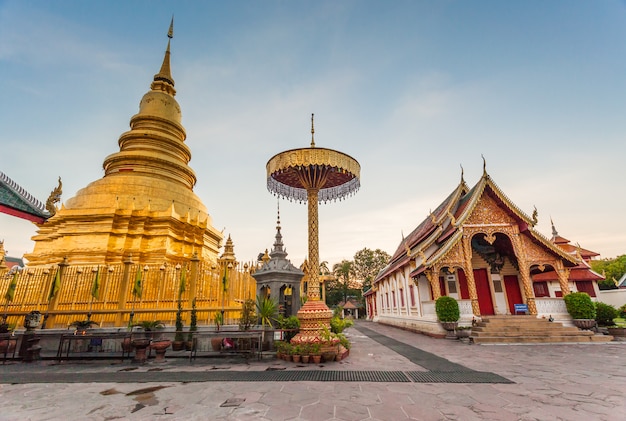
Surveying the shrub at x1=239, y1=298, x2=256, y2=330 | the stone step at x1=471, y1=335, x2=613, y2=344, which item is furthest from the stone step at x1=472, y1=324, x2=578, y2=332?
→ the shrub at x1=239, y1=298, x2=256, y2=330

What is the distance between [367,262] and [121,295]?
41.9 metres

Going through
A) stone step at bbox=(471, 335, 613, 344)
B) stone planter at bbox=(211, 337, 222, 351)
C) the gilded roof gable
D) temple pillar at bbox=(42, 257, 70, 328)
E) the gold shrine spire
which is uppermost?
the gold shrine spire

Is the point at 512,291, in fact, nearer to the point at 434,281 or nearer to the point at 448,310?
the point at 434,281

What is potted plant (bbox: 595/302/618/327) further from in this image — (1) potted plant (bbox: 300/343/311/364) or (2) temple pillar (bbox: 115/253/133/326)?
(2) temple pillar (bbox: 115/253/133/326)

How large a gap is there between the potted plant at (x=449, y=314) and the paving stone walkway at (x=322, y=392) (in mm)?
4745

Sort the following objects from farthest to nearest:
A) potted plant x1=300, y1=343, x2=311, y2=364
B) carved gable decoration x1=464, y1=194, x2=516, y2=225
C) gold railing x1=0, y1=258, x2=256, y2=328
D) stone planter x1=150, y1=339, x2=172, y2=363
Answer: carved gable decoration x1=464, y1=194, x2=516, y2=225 < gold railing x1=0, y1=258, x2=256, y2=328 < stone planter x1=150, y1=339, x2=172, y2=363 < potted plant x1=300, y1=343, x2=311, y2=364

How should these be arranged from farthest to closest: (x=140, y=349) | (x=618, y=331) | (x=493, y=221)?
(x=493, y=221)
(x=618, y=331)
(x=140, y=349)

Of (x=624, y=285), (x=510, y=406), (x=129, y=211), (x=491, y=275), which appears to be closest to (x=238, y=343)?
(x=510, y=406)

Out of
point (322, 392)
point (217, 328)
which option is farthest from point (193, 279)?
point (322, 392)

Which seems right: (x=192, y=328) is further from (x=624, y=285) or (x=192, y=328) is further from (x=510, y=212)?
(x=624, y=285)

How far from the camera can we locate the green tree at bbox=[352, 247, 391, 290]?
47.7 metres

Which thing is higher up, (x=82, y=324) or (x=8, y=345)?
(x=82, y=324)

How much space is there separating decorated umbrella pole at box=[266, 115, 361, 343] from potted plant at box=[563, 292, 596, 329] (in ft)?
34.0

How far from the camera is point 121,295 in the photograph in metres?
9.88
